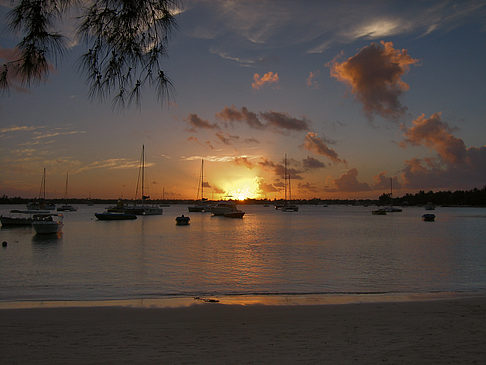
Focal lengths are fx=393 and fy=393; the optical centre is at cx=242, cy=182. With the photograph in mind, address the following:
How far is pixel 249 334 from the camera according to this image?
10766 mm

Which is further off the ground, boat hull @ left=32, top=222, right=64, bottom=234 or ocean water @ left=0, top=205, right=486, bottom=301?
boat hull @ left=32, top=222, right=64, bottom=234

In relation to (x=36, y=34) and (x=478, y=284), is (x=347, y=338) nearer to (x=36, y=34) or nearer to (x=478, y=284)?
(x=36, y=34)

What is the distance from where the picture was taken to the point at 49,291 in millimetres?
18688

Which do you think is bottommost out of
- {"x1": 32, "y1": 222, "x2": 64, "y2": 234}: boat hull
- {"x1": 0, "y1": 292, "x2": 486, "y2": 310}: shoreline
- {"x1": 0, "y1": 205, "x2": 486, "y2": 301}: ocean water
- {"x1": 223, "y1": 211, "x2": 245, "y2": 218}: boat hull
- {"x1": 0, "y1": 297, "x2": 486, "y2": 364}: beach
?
{"x1": 0, "y1": 205, "x2": 486, "y2": 301}: ocean water

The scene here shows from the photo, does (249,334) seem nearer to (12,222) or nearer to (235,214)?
(12,222)

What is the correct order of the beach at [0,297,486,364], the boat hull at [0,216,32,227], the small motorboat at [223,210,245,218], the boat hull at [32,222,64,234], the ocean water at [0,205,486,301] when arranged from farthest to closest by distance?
the small motorboat at [223,210,245,218], the boat hull at [0,216,32,227], the boat hull at [32,222,64,234], the ocean water at [0,205,486,301], the beach at [0,297,486,364]

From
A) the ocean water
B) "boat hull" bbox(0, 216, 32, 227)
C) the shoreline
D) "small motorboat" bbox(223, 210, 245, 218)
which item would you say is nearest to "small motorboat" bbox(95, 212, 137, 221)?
"boat hull" bbox(0, 216, 32, 227)

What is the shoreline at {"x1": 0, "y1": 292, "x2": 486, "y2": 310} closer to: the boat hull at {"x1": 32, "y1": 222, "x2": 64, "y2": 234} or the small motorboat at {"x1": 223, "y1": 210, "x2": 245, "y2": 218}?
the boat hull at {"x1": 32, "y1": 222, "x2": 64, "y2": 234}

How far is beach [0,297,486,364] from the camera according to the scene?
8.88m

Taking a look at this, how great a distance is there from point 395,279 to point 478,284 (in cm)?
427

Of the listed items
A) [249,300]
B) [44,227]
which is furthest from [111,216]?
[249,300]

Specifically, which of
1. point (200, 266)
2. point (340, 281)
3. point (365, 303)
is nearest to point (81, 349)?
point (365, 303)

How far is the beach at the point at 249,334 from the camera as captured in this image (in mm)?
8875

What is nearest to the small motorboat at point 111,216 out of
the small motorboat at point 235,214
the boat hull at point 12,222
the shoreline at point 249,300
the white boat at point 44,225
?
the boat hull at point 12,222
